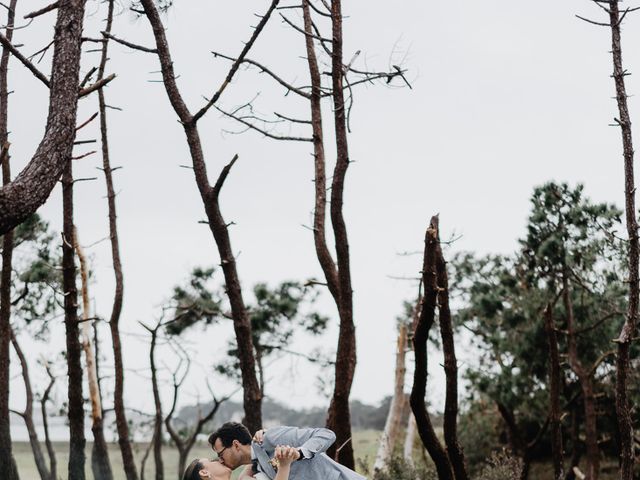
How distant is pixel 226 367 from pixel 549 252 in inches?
326

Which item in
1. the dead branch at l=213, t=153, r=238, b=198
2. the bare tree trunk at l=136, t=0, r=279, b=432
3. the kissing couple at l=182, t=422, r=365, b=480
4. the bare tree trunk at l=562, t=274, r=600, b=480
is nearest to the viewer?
the kissing couple at l=182, t=422, r=365, b=480

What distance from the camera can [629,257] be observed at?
12.3 metres

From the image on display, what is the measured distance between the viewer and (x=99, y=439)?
669 inches

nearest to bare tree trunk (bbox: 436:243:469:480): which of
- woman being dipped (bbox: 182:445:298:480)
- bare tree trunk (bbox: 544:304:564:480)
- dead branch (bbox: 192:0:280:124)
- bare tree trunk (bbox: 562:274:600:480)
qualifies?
bare tree trunk (bbox: 544:304:564:480)

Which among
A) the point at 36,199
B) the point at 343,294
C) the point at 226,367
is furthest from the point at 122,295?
the point at 36,199

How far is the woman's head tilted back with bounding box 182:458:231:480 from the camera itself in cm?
620

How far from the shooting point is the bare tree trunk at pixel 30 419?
20594 millimetres

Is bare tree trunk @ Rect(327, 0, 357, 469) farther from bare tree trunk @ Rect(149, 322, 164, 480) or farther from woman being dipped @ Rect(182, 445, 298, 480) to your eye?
bare tree trunk @ Rect(149, 322, 164, 480)

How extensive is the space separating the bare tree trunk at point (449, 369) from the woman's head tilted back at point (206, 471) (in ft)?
16.2

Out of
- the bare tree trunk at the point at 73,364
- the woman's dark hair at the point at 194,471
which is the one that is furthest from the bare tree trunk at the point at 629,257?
the bare tree trunk at the point at 73,364

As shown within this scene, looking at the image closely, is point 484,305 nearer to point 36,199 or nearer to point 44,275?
point 44,275

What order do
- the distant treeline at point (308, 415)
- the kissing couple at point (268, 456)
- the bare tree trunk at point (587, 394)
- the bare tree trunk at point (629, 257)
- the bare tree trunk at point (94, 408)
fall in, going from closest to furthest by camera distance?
the kissing couple at point (268, 456) → the bare tree trunk at point (629, 257) → the bare tree trunk at point (587, 394) → the bare tree trunk at point (94, 408) → the distant treeline at point (308, 415)

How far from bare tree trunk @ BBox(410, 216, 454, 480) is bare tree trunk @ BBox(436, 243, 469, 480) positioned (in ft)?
0.50

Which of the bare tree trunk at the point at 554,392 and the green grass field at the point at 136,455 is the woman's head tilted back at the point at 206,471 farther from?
the green grass field at the point at 136,455
